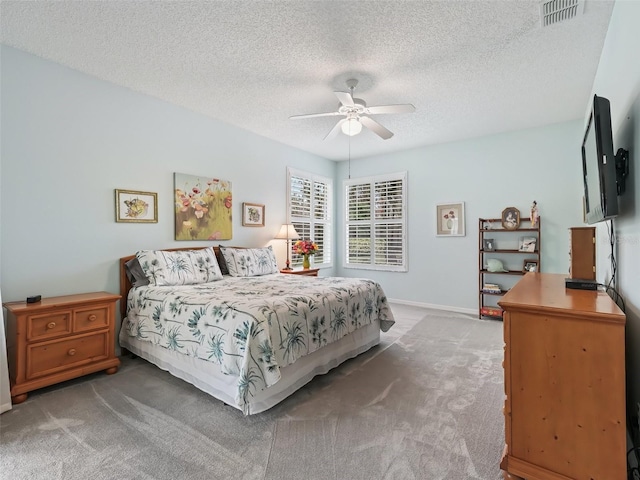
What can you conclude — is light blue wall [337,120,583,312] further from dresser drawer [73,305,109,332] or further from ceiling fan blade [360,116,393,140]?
dresser drawer [73,305,109,332]

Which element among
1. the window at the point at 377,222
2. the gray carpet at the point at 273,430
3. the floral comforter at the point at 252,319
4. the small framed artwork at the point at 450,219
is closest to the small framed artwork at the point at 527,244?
the small framed artwork at the point at 450,219

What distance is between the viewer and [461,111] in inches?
151

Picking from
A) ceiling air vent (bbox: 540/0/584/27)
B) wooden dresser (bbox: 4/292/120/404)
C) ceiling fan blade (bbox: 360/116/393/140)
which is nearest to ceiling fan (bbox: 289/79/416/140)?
ceiling fan blade (bbox: 360/116/393/140)

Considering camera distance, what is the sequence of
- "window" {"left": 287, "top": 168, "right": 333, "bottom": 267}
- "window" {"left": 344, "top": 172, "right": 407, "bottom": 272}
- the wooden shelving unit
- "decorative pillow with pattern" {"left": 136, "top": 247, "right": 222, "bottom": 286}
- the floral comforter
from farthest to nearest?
1. "window" {"left": 344, "top": 172, "right": 407, "bottom": 272}
2. "window" {"left": 287, "top": 168, "right": 333, "bottom": 267}
3. the wooden shelving unit
4. "decorative pillow with pattern" {"left": 136, "top": 247, "right": 222, "bottom": 286}
5. the floral comforter

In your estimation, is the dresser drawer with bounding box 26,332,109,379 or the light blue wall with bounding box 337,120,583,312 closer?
the dresser drawer with bounding box 26,332,109,379

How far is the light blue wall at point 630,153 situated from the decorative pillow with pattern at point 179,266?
11.2ft

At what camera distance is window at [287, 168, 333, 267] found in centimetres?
542

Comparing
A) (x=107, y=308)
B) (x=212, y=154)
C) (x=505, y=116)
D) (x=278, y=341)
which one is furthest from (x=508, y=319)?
(x=212, y=154)

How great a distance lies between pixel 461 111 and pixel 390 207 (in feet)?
7.21

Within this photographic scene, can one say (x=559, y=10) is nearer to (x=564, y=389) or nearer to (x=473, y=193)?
(x=564, y=389)

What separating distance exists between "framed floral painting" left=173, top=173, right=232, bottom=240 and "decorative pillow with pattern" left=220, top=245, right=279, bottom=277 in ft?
1.08

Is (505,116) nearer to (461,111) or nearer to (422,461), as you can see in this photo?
(461,111)

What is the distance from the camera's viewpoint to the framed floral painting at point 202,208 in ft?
12.4

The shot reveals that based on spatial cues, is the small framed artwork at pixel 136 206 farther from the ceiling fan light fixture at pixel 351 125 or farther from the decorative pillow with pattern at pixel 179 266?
the ceiling fan light fixture at pixel 351 125
